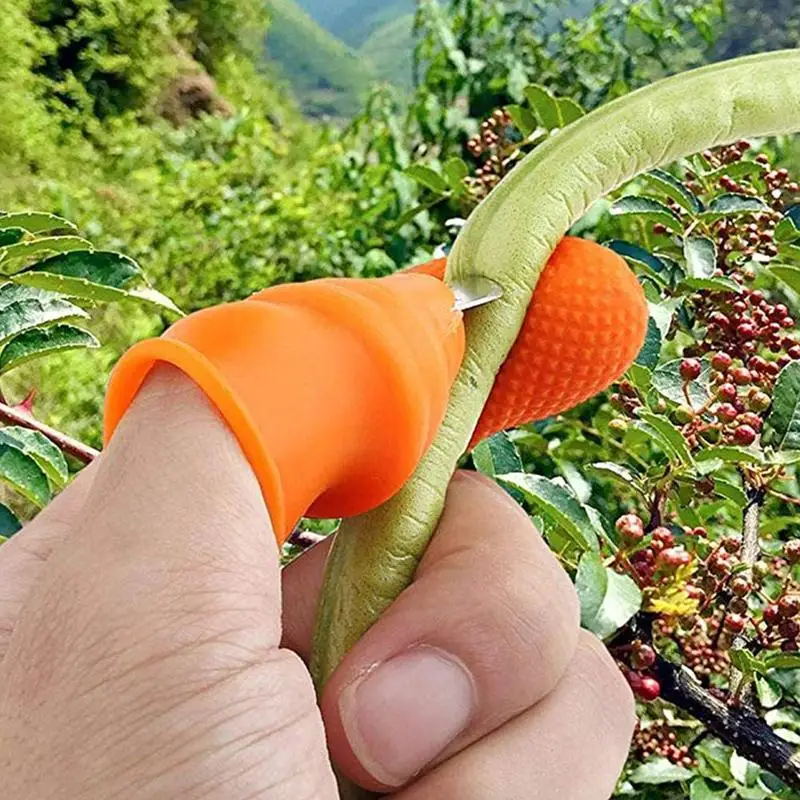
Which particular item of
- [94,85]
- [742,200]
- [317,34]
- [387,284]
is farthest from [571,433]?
[317,34]

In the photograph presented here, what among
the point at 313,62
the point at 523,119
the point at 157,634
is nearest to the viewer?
the point at 157,634

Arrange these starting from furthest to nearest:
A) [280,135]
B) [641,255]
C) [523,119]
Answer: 1. [280,135]
2. [523,119]
3. [641,255]

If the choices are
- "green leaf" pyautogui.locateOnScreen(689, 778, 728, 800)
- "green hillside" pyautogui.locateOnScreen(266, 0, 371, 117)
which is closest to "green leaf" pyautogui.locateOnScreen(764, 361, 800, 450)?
"green leaf" pyautogui.locateOnScreen(689, 778, 728, 800)

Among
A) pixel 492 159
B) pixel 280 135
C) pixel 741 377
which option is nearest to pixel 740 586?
pixel 741 377

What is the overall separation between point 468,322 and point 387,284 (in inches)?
1.7

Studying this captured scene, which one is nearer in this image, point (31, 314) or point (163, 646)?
point (163, 646)

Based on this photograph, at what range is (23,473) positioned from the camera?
632 millimetres

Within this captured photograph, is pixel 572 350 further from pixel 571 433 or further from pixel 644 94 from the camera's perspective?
pixel 571 433

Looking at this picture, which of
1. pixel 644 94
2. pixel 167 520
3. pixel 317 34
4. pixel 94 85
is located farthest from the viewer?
pixel 317 34

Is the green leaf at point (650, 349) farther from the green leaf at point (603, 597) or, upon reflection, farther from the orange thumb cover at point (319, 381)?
the orange thumb cover at point (319, 381)

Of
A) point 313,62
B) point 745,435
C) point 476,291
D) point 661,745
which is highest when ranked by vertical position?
point 476,291

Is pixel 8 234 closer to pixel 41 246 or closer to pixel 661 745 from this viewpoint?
pixel 41 246

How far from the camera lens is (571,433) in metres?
1.21

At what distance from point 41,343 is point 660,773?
0.50 m
